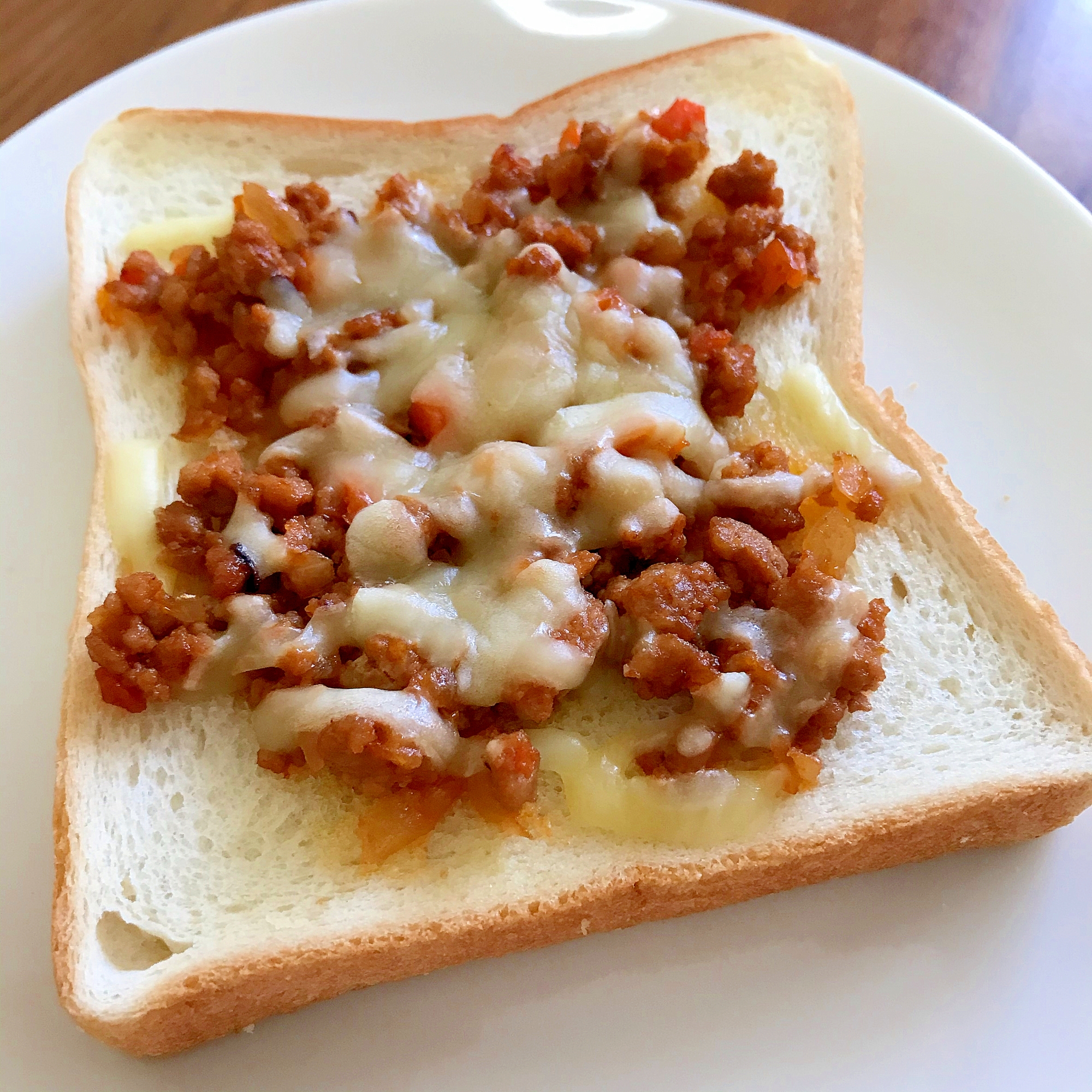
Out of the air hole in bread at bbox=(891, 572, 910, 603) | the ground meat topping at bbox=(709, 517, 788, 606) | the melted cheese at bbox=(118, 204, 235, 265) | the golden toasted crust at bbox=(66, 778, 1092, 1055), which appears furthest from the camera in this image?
the melted cheese at bbox=(118, 204, 235, 265)

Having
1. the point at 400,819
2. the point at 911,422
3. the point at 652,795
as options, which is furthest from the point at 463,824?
the point at 911,422

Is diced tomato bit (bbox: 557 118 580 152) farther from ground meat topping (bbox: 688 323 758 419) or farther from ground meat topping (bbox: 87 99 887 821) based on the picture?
ground meat topping (bbox: 688 323 758 419)

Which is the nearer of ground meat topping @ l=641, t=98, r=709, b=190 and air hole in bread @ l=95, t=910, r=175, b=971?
air hole in bread @ l=95, t=910, r=175, b=971

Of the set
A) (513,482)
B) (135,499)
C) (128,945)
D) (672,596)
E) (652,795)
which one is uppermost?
(513,482)

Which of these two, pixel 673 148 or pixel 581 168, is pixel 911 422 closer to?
pixel 673 148

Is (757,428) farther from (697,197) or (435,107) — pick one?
(435,107)

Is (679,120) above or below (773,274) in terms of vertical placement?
above

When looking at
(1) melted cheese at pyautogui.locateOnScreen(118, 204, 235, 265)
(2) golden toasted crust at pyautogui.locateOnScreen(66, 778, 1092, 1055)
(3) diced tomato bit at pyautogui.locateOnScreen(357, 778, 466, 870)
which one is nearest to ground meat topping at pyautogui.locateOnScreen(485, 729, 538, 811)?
(3) diced tomato bit at pyautogui.locateOnScreen(357, 778, 466, 870)
